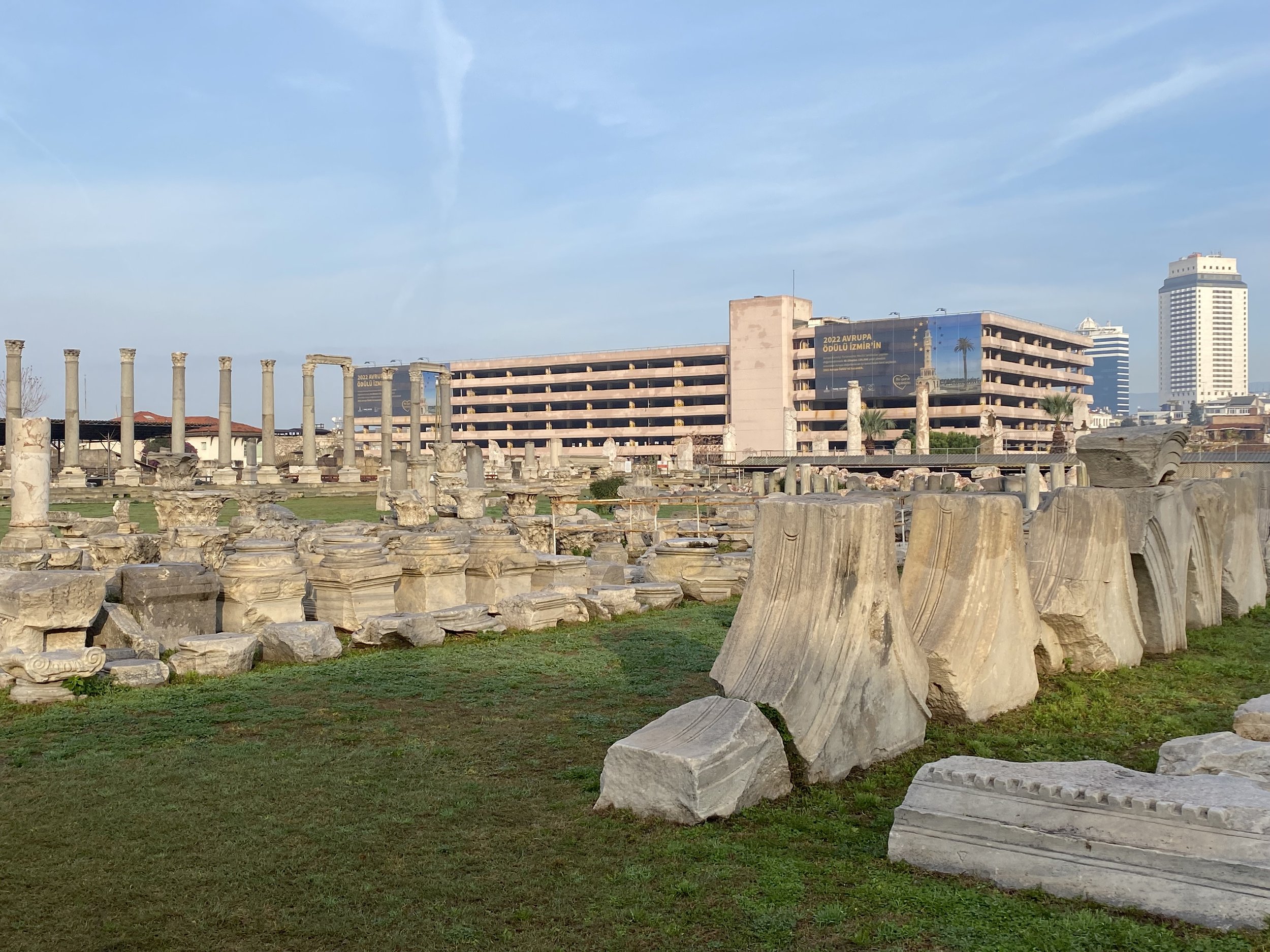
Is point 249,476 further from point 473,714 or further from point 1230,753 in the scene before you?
point 1230,753

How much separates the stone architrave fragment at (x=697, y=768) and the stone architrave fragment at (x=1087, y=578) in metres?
3.44

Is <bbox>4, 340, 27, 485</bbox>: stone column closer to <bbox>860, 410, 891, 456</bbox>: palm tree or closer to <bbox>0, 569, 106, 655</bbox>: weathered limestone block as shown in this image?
<bbox>0, 569, 106, 655</bbox>: weathered limestone block

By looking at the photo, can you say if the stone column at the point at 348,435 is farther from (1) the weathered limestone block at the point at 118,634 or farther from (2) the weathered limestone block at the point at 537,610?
(1) the weathered limestone block at the point at 118,634

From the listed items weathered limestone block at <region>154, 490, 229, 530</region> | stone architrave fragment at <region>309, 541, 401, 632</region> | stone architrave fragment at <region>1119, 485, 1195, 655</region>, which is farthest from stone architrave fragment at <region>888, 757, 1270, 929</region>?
weathered limestone block at <region>154, 490, 229, 530</region>

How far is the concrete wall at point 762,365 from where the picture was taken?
77938mm

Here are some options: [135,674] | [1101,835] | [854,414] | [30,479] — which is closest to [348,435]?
[854,414]

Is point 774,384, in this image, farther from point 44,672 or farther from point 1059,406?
point 44,672

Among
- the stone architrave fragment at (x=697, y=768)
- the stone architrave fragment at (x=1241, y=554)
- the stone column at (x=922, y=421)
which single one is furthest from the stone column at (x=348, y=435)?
the stone architrave fragment at (x=697, y=768)

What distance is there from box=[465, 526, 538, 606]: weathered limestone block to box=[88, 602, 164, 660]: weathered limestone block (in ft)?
12.7

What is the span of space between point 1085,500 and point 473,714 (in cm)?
495

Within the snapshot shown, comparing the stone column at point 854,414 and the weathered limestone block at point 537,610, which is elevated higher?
the stone column at point 854,414

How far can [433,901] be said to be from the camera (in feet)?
11.5

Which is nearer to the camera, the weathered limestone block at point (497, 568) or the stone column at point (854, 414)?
the weathered limestone block at point (497, 568)

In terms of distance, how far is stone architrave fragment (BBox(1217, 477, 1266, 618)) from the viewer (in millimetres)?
9719
